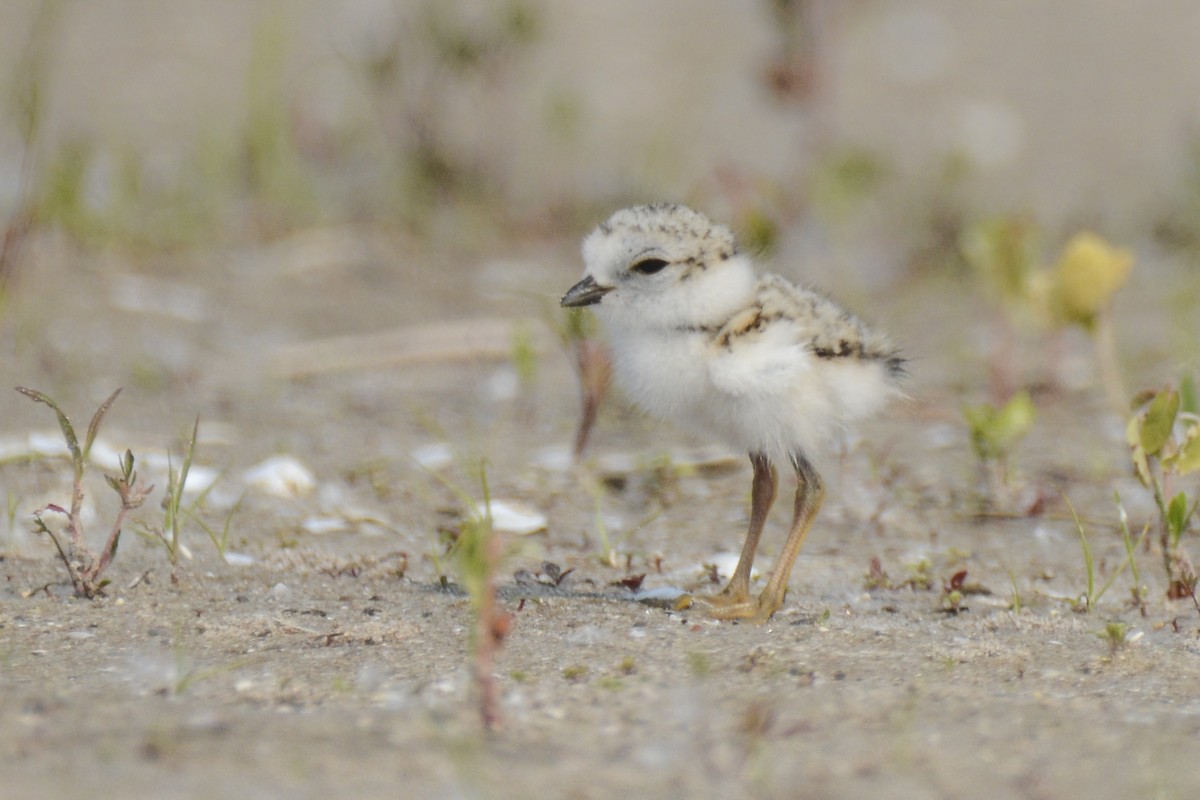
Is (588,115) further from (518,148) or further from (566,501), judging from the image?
(566,501)

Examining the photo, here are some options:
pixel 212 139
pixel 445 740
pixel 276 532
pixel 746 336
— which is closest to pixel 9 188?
pixel 212 139

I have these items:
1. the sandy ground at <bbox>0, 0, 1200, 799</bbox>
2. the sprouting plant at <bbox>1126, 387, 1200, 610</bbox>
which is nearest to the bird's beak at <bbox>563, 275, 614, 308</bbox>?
the sandy ground at <bbox>0, 0, 1200, 799</bbox>

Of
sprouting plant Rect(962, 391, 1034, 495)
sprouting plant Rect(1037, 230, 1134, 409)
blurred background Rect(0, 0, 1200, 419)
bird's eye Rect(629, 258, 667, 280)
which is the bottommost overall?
sprouting plant Rect(962, 391, 1034, 495)

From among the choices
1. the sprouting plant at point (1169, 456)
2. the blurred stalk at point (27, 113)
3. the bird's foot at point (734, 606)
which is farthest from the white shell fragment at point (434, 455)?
the sprouting plant at point (1169, 456)

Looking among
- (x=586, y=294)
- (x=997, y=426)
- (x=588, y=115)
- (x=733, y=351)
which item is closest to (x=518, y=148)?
(x=588, y=115)

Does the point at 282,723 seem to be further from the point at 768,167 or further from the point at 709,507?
the point at 768,167

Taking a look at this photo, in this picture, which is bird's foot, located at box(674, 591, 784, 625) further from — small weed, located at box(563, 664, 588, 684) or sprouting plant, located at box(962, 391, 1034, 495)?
sprouting plant, located at box(962, 391, 1034, 495)
